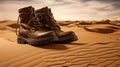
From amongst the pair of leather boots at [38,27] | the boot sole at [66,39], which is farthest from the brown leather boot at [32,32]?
the boot sole at [66,39]

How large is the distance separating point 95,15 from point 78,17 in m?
0.54

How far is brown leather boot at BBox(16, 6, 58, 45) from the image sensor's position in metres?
3.12

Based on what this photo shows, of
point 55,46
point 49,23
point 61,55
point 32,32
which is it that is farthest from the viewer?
point 49,23

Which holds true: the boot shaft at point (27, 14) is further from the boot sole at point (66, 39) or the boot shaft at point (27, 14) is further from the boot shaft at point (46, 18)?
the boot sole at point (66, 39)

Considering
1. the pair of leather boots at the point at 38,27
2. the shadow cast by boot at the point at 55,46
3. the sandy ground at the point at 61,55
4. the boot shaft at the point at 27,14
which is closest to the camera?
the sandy ground at the point at 61,55

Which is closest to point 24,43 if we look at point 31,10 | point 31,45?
point 31,45

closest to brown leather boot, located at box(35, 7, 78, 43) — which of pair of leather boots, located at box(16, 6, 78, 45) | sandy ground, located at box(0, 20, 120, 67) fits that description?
pair of leather boots, located at box(16, 6, 78, 45)

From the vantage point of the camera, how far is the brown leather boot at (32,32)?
10.2 feet

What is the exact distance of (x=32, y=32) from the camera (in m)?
3.31

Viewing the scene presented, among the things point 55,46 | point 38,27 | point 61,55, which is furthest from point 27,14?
point 61,55

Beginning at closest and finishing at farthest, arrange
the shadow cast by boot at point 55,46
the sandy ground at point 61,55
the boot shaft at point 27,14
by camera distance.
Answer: the sandy ground at point 61,55
the shadow cast by boot at point 55,46
the boot shaft at point 27,14

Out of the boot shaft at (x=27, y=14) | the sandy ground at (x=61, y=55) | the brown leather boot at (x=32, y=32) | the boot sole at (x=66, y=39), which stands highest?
the boot shaft at (x=27, y=14)

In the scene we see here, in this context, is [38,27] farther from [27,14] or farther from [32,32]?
[27,14]

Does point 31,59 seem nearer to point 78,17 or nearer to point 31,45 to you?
point 31,45
